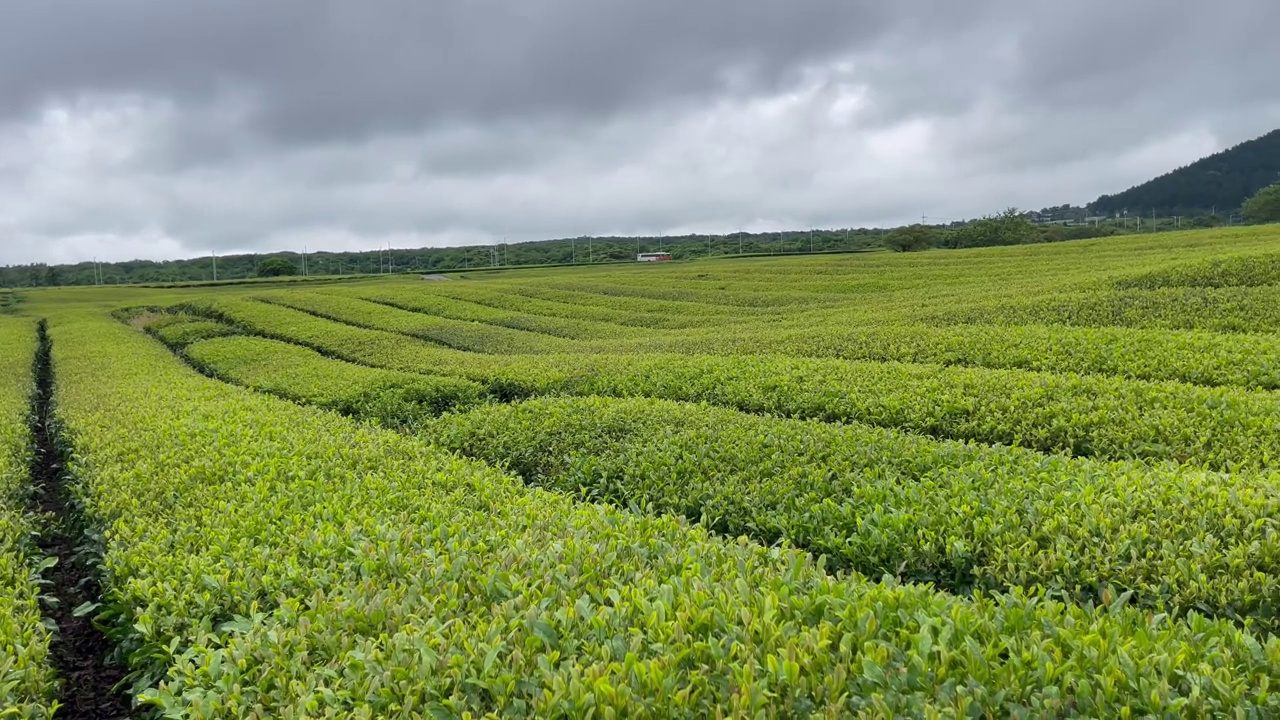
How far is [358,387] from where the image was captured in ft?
42.3

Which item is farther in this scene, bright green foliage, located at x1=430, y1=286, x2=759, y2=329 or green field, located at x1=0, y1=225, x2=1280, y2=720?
bright green foliage, located at x1=430, y1=286, x2=759, y2=329

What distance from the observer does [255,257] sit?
Result: 296 feet

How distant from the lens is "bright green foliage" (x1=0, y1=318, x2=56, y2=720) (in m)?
3.75

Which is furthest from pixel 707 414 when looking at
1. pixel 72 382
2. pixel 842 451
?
pixel 72 382

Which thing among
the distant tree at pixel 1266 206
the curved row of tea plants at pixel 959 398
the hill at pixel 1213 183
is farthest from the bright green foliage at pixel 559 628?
the hill at pixel 1213 183

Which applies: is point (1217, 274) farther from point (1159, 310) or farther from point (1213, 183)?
point (1213, 183)

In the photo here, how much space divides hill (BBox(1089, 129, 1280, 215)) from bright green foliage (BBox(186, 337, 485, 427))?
4944 inches

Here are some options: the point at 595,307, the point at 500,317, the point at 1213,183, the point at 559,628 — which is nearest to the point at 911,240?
→ the point at 595,307

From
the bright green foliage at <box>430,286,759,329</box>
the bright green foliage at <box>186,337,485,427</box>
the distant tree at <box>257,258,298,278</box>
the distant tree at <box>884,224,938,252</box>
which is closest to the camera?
the bright green foliage at <box>186,337,485,427</box>

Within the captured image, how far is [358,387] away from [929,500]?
10.1 metres

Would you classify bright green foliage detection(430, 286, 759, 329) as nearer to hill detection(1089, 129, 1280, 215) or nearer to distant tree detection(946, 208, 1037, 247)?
distant tree detection(946, 208, 1037, 247)

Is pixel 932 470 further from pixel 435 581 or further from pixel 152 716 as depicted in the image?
pixel 152 716

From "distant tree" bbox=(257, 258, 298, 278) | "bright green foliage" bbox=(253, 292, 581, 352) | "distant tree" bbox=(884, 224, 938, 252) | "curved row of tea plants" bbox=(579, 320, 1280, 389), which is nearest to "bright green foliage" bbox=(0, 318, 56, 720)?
"curved row of tea plants" bbox=(579, 320, 1280, 389)

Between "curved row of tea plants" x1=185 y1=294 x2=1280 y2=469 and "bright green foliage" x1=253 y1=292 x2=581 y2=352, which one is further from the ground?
"bright green foliage" x1=253 y1=292 x2=581 y2=352
